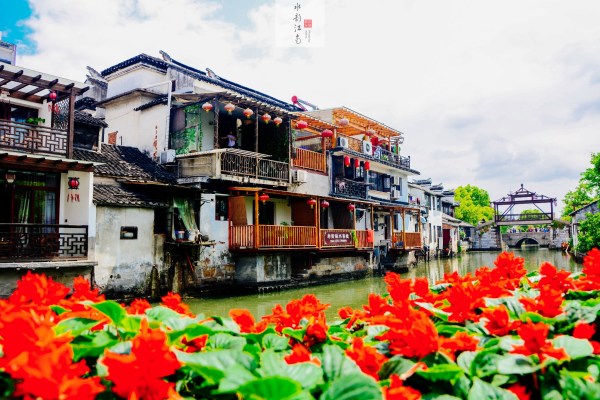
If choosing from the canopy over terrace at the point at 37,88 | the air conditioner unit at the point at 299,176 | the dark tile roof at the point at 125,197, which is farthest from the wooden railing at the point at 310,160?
the canopy over terrace at the point at 37,88

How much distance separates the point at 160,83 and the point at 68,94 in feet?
20.0

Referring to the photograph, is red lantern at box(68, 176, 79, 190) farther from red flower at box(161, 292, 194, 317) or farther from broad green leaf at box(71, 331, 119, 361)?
broad green leaf at box(71, 331, 119, 361)

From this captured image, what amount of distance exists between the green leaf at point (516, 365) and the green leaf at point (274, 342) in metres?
0.88

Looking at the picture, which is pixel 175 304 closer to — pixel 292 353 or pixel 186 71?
pixel 292 353

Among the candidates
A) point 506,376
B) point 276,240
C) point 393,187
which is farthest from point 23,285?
point 393,187

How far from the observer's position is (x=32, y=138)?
12.7m

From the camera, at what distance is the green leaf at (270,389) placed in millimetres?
1240

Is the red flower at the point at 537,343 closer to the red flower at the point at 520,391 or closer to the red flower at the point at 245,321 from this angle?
the red flower at the point at 520,391

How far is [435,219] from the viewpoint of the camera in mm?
43094

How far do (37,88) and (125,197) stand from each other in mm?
4113

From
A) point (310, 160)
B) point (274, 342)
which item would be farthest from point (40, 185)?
point (274, 342)

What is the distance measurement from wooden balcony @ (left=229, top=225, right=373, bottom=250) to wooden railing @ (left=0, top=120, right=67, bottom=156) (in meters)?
6.82

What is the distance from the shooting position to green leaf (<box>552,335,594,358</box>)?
1689mm

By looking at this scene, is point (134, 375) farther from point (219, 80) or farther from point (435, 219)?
point (435, 219)
